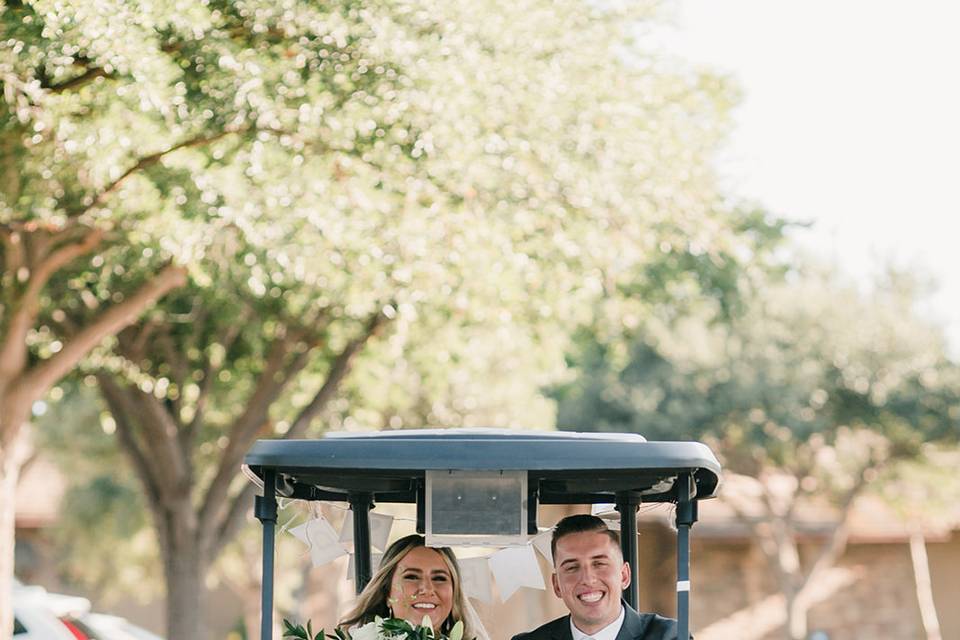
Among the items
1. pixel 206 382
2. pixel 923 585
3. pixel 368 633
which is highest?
pixel 206 382

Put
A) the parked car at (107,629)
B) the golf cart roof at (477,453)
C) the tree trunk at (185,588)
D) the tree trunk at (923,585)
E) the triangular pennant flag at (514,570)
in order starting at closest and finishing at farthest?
1. the golf cart roof at (477,453)
2. the triangular pennant flag at (514,570)
3. the parked car at (107,629)
4. the tree trunk at (185,588)
5. the tree trunk at (923,585)

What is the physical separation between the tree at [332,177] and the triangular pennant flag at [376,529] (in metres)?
2.71

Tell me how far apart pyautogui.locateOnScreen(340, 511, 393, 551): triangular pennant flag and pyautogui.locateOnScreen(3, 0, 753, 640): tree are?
2.71 metres

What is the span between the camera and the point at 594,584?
5367 mm

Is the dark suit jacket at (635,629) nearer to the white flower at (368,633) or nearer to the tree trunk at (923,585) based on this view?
the white flower at (368,633)

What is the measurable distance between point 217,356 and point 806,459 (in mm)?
12039

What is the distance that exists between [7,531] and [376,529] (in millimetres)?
4069

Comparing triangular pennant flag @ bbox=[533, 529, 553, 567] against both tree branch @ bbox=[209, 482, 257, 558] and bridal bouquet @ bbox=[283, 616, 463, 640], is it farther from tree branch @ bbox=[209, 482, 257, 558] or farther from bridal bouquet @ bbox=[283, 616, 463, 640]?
tree branch @ bbox=[209, 482, 257, 558]

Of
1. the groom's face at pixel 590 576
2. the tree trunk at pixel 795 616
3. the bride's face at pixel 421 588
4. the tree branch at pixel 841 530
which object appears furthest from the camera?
the tree branch at pixel 841 530

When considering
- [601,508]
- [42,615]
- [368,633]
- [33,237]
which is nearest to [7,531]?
[42,615]

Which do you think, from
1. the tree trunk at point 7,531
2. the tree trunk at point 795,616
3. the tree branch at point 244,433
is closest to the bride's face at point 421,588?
the tree trunk at point 7,531

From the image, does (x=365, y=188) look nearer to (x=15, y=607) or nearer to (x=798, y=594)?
(x=15, y=607)

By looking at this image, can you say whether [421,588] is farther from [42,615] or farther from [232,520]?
[232,520]

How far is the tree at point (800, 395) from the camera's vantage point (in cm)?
2319
